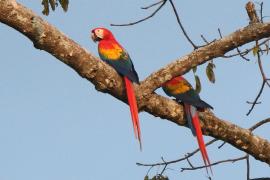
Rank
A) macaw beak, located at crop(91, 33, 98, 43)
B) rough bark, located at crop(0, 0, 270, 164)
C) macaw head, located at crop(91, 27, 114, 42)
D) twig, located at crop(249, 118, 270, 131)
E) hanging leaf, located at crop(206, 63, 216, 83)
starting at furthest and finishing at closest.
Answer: macaw beak, located at crop(91, 33, 98, 43), macaw head, located at crop(91, 27, 114, 42), twig, located at crop(249, 118, 270, 131), hanging leaf, located at crop(206, 63, 216, 83), rough bark, located at crop(0, 0, 270, 164)

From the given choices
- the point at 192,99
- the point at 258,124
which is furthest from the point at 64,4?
the point at 258,124

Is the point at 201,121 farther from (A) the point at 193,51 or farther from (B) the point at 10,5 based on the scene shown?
(B) the point at 10,5

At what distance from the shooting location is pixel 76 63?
121 inches

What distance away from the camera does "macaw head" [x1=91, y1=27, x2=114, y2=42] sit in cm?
471

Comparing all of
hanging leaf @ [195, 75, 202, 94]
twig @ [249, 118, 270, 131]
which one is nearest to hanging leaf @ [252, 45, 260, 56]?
hanging leaf @ [195, 75, 202, 94]

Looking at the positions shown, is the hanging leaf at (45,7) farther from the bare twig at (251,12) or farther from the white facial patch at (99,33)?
the bare twig at (251,12)

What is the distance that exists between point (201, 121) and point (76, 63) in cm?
116

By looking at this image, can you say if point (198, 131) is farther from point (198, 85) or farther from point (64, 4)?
point (64, 4)

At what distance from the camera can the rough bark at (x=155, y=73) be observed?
2895 millimetres

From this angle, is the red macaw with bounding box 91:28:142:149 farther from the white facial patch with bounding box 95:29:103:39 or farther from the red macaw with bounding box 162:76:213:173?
the red macaw with bounding box 162:76:213:173

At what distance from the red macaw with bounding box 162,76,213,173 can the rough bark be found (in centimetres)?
6

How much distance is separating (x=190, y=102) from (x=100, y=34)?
4.24 feet

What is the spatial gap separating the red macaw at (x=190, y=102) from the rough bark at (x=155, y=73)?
0.06 meters

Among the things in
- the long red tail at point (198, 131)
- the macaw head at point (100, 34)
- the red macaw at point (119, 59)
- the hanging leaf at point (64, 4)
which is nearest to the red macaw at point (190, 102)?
the long red tail at point (198, 131)
